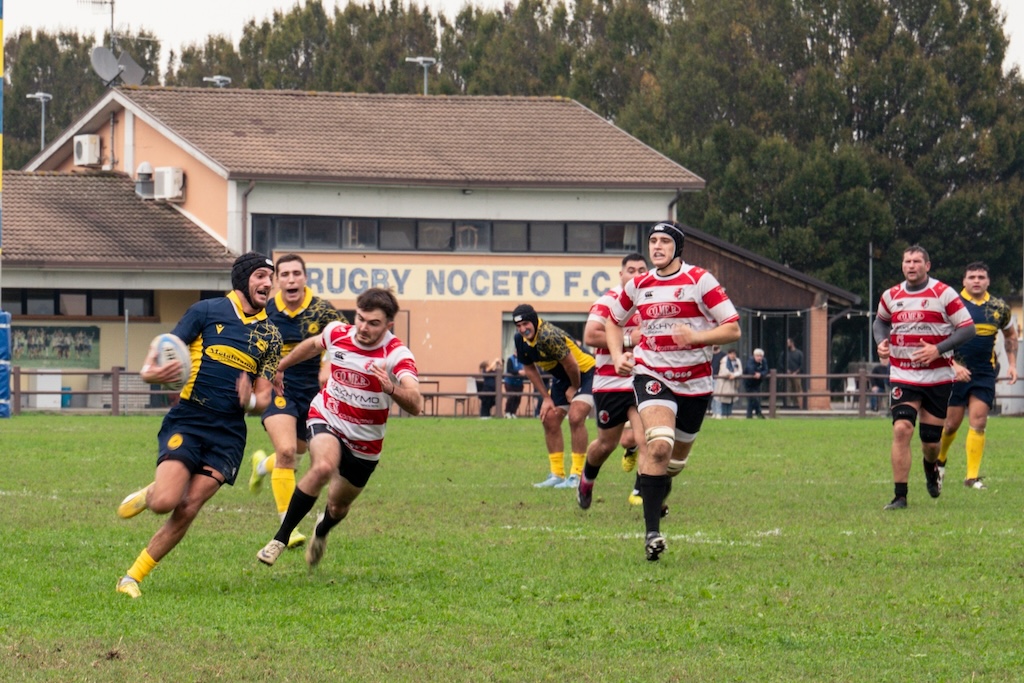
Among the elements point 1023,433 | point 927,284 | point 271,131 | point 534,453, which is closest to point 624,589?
point 927,284

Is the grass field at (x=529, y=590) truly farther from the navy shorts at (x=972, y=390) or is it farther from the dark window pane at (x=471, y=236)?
the dark window pane at (x=471, y=236)

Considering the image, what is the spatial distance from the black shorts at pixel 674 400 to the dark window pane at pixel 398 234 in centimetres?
3229

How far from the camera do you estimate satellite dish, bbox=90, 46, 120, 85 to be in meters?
50.5

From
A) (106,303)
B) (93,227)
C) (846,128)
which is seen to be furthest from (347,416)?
Result: (846,128)

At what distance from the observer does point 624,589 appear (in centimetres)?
918

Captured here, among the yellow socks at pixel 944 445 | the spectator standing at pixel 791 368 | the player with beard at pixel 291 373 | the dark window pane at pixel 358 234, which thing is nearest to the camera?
the player with beard at pixel 291 373

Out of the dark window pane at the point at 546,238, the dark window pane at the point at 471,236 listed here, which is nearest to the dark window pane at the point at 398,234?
the dark window pane at the point at 471,236

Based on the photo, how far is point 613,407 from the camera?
14.3 m

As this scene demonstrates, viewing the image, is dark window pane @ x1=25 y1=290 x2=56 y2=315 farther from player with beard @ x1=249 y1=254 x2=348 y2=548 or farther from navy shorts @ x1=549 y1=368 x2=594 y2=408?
player with beard @ x1=249 y1=254 x2=348 y2=548

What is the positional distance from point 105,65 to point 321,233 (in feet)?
39.3

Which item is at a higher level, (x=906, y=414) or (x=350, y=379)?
(x=350, y=379)

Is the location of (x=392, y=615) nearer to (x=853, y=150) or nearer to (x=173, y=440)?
(x=173, y=440)

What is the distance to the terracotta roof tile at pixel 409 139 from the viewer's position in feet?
141

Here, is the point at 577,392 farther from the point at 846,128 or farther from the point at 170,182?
the point at 846,128
